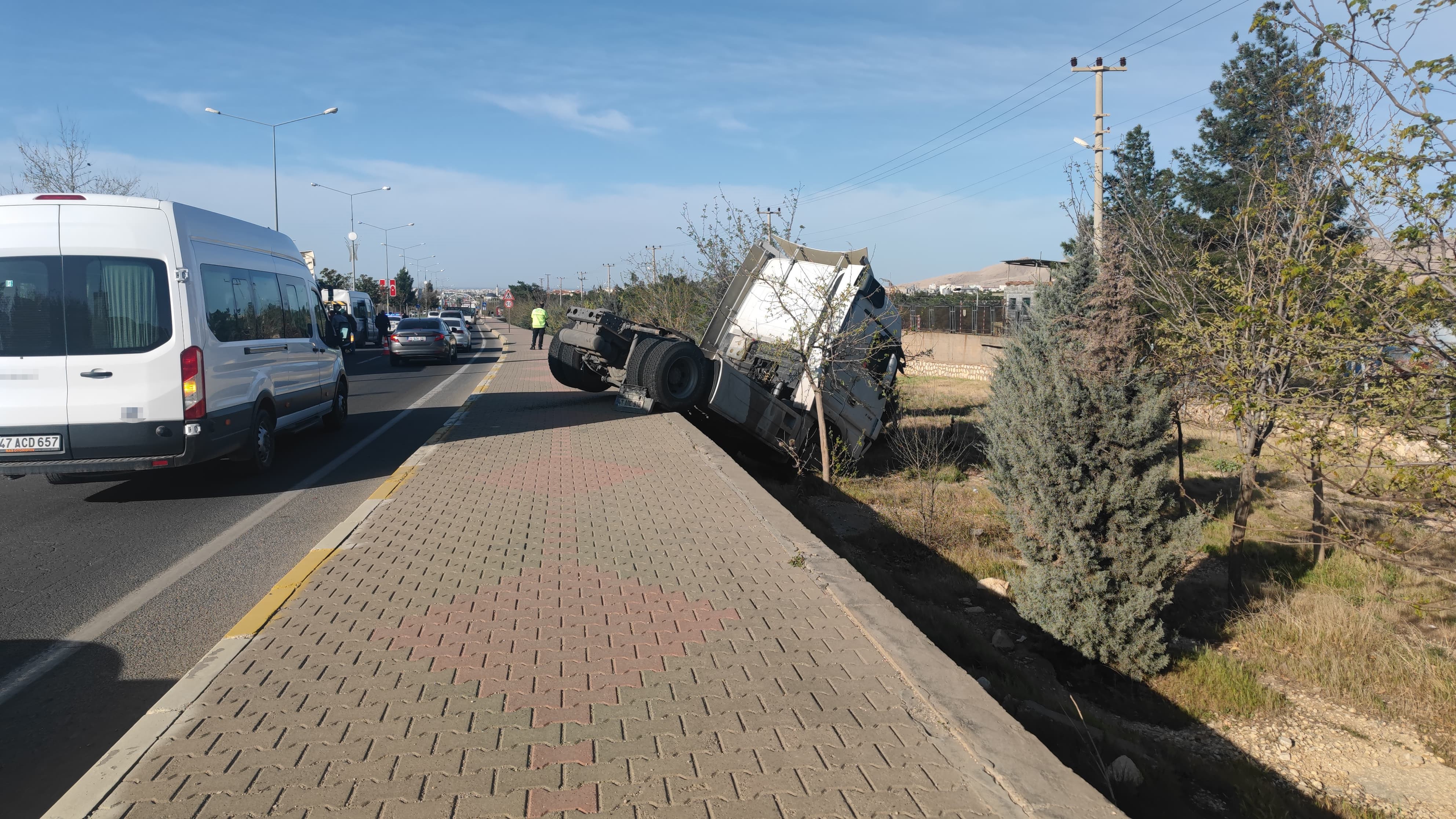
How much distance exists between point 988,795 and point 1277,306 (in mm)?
6004

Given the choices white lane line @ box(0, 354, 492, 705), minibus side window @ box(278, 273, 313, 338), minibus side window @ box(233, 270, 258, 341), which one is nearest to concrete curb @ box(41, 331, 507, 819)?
white lane line @ box(0, 354, 492, 705)

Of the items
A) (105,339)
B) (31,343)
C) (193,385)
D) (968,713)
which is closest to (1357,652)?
(968,713)

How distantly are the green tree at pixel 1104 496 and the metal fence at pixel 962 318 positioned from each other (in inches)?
991

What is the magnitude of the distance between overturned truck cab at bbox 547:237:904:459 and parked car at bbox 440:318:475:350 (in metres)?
26.2

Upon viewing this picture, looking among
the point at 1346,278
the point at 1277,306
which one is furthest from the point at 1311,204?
the point at 1346,278

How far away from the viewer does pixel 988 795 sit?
321 centimetres

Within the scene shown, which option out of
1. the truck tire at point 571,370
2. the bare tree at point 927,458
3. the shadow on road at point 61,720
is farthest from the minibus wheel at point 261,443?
the bare tree at point 927,458

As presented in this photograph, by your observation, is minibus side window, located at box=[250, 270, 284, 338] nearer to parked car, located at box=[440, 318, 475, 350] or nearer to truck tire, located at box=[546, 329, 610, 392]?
truck tire, located at box=[546, 329, 610, 392]

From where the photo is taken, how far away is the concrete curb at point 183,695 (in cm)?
313

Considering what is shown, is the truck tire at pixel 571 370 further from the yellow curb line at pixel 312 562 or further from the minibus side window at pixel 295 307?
the yellow curb line at pixel 312 562

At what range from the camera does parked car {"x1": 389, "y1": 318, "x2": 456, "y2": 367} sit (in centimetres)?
2941

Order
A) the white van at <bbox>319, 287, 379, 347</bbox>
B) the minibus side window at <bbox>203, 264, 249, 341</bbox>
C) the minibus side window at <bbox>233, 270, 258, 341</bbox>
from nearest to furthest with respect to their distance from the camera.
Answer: the minibus side window at <bbox>203, 264, 249, 341</bbox>
the minibus side window at <bbox>233, 270, 258, 341</bbox>
the white van at <bbox>319, 287, 379, 347</bbox>

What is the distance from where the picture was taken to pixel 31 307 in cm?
812

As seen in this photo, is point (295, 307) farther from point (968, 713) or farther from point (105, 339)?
point (968, 713)
